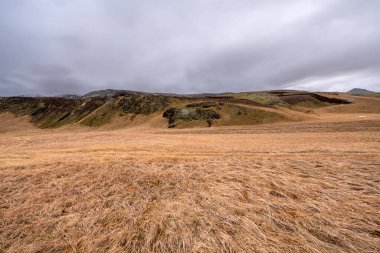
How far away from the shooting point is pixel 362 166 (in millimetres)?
9812

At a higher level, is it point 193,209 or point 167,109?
point 167,109

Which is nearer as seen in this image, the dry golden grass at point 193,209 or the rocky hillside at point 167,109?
the dry golden grass at point 193,209

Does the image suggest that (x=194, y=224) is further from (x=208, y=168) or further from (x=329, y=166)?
(x=329, y=166)

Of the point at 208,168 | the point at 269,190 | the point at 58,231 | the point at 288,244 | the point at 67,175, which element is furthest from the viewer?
the point at 208,168

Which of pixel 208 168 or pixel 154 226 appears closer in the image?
pixel 154 226

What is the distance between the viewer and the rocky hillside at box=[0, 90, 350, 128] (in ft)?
186

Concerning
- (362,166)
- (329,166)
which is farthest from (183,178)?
(362,166)

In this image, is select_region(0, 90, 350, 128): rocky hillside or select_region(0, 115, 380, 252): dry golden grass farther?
select_region(0, 90, 350, 128): rocky hillside

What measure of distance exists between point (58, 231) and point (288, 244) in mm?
4386

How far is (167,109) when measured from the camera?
66188 mm

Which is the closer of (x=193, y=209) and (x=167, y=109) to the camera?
(x=193, y=209)

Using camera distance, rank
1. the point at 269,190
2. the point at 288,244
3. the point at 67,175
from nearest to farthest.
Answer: the point at 288,244 < the point at 269,190 < the point at 67,175

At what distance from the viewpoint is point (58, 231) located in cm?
540

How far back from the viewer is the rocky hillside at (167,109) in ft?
186
